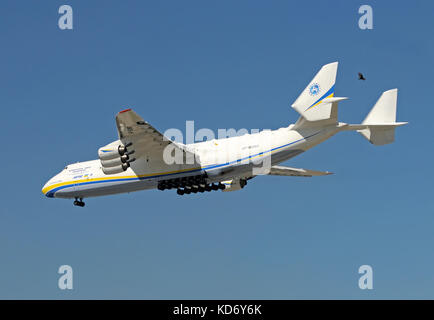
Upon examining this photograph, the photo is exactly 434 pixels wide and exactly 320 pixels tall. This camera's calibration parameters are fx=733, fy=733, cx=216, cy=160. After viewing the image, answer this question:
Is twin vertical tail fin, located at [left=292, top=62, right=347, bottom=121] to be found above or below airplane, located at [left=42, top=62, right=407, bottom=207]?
above

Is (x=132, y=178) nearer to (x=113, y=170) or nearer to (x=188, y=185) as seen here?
(x=113, y=170)

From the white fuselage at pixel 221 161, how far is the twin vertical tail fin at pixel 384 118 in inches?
54.6

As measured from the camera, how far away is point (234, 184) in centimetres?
3155

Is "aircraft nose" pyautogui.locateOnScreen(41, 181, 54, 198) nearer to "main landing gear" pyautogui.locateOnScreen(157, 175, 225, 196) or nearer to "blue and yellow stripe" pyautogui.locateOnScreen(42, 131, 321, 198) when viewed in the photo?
"blue and yellow stripe" pyautogui.locateOnScreen(42, 131, 321, 198)

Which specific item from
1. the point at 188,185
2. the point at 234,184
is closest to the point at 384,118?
the point at 234,184

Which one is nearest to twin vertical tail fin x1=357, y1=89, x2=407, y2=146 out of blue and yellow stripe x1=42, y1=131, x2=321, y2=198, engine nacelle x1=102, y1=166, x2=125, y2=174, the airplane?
the airplane

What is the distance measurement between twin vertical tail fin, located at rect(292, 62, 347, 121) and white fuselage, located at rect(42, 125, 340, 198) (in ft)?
2.79

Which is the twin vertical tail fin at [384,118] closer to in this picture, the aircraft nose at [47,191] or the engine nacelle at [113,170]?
the engine nacelle at [113,170]

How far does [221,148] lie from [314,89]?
4480 millimetres

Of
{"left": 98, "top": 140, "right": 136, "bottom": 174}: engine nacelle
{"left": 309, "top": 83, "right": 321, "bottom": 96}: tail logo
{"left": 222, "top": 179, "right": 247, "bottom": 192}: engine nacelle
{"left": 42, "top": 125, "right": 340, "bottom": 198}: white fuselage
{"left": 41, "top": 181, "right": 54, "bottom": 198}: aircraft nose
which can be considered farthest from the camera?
{"left": 41, "top": 181, "right": 54, "bottom": 198}: aircraft nose

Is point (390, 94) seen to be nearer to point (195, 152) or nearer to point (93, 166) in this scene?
point (195, 152)

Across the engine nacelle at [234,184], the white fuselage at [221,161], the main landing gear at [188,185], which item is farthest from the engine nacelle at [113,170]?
the engine nacelle at [234,184]

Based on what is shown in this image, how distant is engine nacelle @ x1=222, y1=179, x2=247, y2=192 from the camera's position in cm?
3139
